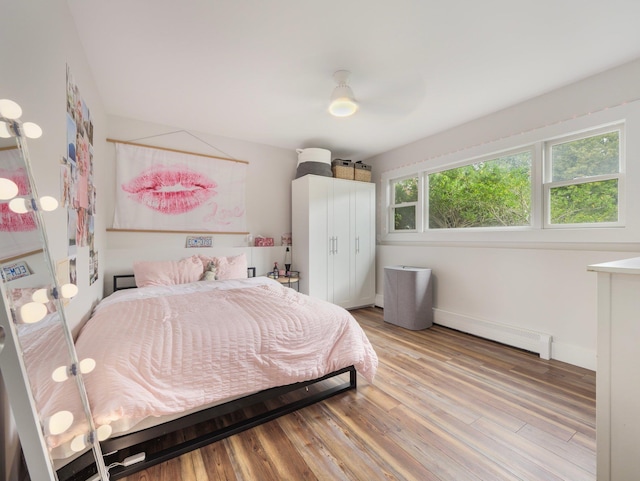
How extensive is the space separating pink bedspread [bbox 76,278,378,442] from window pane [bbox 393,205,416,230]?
2397mm

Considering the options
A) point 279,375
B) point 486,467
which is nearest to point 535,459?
point 486,467

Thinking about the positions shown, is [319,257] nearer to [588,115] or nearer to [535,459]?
[535,459]

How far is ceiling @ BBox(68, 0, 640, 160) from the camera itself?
5.37 ft

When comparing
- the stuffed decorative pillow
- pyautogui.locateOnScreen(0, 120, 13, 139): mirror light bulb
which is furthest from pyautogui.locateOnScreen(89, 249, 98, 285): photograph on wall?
pyautogui.locateOnScreen(0, 120, 13, 139): mirror light bulb

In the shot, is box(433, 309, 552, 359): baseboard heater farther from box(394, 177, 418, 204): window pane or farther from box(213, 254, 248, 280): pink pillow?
box(213, 254, 248, 280): pink pillow

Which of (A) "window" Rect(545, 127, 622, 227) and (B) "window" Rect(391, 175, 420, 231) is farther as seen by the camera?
(B) "window" Rect(391, 175, 420, 231)

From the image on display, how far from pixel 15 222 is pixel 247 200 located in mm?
3028

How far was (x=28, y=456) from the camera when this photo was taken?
734 millimetres

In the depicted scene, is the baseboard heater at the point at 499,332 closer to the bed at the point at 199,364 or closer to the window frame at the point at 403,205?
the window frame at the point at 403,205

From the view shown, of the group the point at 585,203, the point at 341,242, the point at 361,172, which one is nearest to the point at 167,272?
the point at 341,242

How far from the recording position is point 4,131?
0.78 m

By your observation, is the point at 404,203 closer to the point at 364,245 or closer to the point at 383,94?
the point at 364,245

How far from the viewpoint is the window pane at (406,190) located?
3.97 metres

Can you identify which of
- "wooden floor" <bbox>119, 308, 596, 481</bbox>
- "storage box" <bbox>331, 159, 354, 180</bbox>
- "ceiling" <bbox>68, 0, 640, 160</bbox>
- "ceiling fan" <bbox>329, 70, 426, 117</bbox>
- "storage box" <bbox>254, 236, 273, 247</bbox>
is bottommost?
"wooden floor" <bbox>119, 308, 596, 481</bbox>
